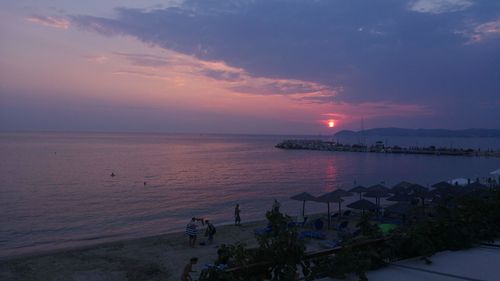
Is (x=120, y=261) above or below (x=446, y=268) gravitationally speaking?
below

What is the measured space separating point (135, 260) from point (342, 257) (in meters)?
11.9

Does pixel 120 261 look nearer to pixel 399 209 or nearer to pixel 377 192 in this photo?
pixel 399 209

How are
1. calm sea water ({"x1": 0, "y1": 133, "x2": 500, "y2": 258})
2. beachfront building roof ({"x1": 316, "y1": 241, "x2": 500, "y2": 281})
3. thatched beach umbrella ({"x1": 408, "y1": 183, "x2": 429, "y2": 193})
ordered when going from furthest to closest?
thatched beach umbrella ({"x1": 408, "y1": 183, "x2": 429, "y2": 193}) → calm sea water ({"x1": 0, "y1": 133, "x2": 500, "y2": 258}) → beachfront building roof ({"x1": 316, "y1": 241, "x2": 500, "y2": 281})

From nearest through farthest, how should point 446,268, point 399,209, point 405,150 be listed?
point 446,268, point 399,209, point 405,150

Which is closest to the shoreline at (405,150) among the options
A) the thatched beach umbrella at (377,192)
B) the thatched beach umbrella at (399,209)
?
the thatched beach umbrella at (377,192)

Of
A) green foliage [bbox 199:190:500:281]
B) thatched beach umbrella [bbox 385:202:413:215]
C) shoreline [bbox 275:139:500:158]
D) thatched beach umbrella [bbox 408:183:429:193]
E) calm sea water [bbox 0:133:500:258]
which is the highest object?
green foliage [bbox 199:190:500:281]

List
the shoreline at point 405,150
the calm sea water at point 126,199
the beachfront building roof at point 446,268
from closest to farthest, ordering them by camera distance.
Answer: the beachfront building roof at point 446,268 < the calm sea water at point 126,199 < the shoreline at point 405,150

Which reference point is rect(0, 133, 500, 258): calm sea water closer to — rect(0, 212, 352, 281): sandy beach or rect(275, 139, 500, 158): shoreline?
rect(0, 212, 352, 281): sandy beach

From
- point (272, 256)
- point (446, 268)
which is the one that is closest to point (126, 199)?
point (446, 268)

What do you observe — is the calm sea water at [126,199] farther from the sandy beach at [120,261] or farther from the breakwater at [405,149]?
the breakwater at [405,149]

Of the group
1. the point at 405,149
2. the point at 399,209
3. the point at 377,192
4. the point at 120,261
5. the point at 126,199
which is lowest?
the point at 126,199

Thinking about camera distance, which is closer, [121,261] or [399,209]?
[121,261]

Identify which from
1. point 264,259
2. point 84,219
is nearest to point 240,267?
point 264,259

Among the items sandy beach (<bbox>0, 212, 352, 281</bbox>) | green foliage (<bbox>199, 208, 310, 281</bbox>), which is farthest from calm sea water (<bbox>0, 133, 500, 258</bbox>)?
green foliage (<bbox>199, 208, 310, 281</bbox>)
